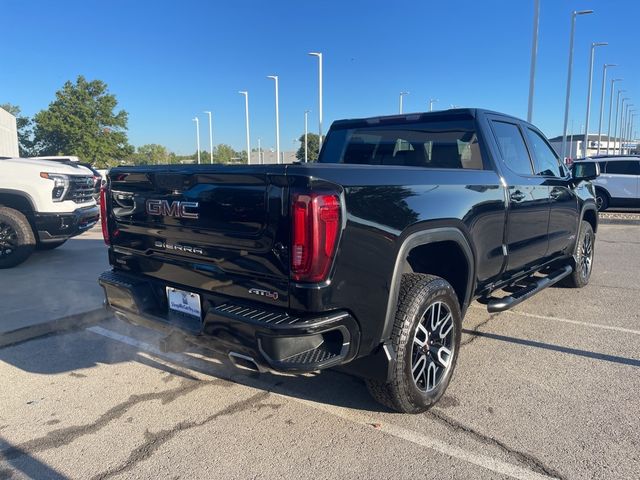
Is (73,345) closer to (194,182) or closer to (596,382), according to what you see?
(194,182)

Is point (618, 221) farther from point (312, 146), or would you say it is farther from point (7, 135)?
point (7, 135)

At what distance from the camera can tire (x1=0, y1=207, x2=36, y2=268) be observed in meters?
6.91

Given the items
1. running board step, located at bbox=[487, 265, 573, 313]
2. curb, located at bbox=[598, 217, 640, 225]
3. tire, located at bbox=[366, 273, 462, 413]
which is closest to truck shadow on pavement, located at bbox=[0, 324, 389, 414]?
tire, located at bbox=[366, 273, 462, 413]

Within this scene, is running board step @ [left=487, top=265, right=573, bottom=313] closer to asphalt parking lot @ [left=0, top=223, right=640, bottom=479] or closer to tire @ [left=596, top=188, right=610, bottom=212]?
asphalt parking lot @ [left=0, top=223, right=640, bottom=479]

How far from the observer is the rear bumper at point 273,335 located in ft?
8.03

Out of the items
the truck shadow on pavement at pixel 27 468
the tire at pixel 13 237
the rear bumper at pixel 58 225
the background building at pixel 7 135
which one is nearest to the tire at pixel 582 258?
the truck shadow on pavement at pixel 27 468

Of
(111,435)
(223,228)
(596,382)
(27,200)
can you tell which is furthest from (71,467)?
(27,200)

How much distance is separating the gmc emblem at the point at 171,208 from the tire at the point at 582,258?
15.5 feet

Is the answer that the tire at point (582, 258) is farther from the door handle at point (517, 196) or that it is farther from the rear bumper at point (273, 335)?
the rear bumper at point (273, 335)

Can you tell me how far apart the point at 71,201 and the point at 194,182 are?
5.28 meters

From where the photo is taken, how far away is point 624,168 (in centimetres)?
1591

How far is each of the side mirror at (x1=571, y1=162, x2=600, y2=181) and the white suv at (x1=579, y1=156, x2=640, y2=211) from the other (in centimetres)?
1174

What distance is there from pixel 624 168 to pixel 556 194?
43.4 feet

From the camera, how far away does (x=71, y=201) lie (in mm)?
7297
